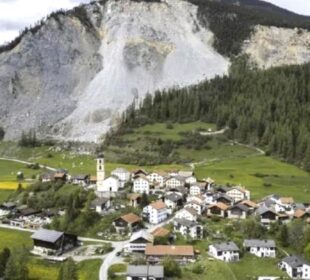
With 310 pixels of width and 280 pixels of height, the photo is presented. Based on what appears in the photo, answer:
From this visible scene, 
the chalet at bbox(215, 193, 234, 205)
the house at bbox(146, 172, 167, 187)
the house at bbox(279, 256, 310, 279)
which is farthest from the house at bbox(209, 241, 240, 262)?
the house at bbox(146, 172, 167, 187)

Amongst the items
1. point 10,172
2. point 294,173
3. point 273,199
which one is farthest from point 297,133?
point 10,172

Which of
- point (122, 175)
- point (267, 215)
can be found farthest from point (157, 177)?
point (267, 215)

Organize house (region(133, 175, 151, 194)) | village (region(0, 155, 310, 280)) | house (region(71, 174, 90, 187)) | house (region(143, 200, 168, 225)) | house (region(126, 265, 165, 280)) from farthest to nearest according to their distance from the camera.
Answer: house (region(71, 174, 90, 187)), house (region(133, 175, 151, 194)), house (region(143, 200, 168, 225)), village (region(0, 155, 310, 280)), house (region(126, 265, 165, 280))

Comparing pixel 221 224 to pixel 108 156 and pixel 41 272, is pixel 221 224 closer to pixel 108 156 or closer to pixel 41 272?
pixel 41 272

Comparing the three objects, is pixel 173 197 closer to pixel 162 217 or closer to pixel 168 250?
pixel 162 217

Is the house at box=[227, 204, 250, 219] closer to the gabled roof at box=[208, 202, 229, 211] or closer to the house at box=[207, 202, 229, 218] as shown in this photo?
the gabled roof at box=[208, 202, 229, 211]

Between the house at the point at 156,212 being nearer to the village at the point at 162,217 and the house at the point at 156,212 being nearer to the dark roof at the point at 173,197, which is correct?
the village at the point at 162,217
